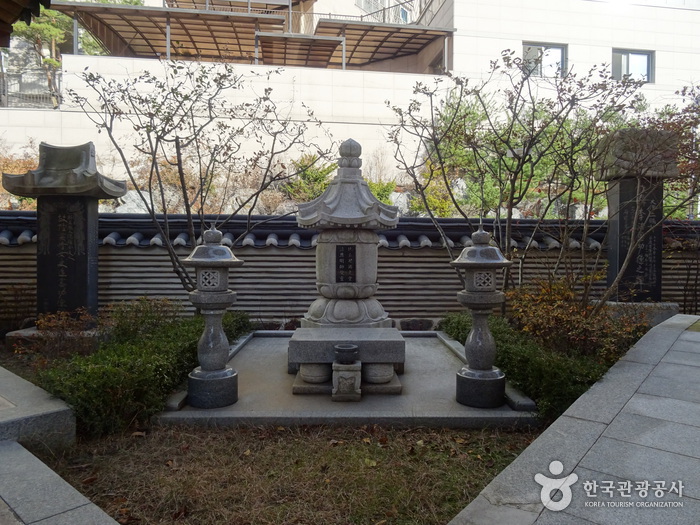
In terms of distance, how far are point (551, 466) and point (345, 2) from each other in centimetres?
3085

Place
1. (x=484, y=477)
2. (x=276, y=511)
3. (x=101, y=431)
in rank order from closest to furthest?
(x=276, y=511), (x=484, y=477), (x=101, y=431)

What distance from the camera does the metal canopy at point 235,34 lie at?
21078 millimetres

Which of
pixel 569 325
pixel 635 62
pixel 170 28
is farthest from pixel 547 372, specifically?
pixel 635 62

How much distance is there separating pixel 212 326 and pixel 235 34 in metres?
21.7

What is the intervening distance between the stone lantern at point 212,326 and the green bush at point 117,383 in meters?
0.45

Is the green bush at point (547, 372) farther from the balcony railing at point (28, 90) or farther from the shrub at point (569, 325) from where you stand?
the balcony railing at point (28, 90)

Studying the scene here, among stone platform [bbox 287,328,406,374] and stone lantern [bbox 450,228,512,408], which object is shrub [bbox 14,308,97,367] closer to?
stone platform [bbox 287,328,406,374]

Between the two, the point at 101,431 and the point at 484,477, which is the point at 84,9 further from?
the point at 484,477

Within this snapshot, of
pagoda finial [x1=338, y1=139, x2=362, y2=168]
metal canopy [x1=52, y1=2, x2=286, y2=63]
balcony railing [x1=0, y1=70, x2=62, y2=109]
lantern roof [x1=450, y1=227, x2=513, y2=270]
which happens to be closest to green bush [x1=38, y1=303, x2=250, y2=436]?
lantern roof [x1=450, y1=227, x2=513, y2=270]

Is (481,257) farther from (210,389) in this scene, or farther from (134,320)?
(134,320)

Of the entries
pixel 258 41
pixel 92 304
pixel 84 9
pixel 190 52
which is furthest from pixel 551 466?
pixel 190 52

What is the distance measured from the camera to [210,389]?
5488mm

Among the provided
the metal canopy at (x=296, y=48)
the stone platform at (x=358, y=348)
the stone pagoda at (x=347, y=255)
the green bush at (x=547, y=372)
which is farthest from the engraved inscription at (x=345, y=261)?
the metal canopy at (x=296, y=48)

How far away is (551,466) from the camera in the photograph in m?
3.62
